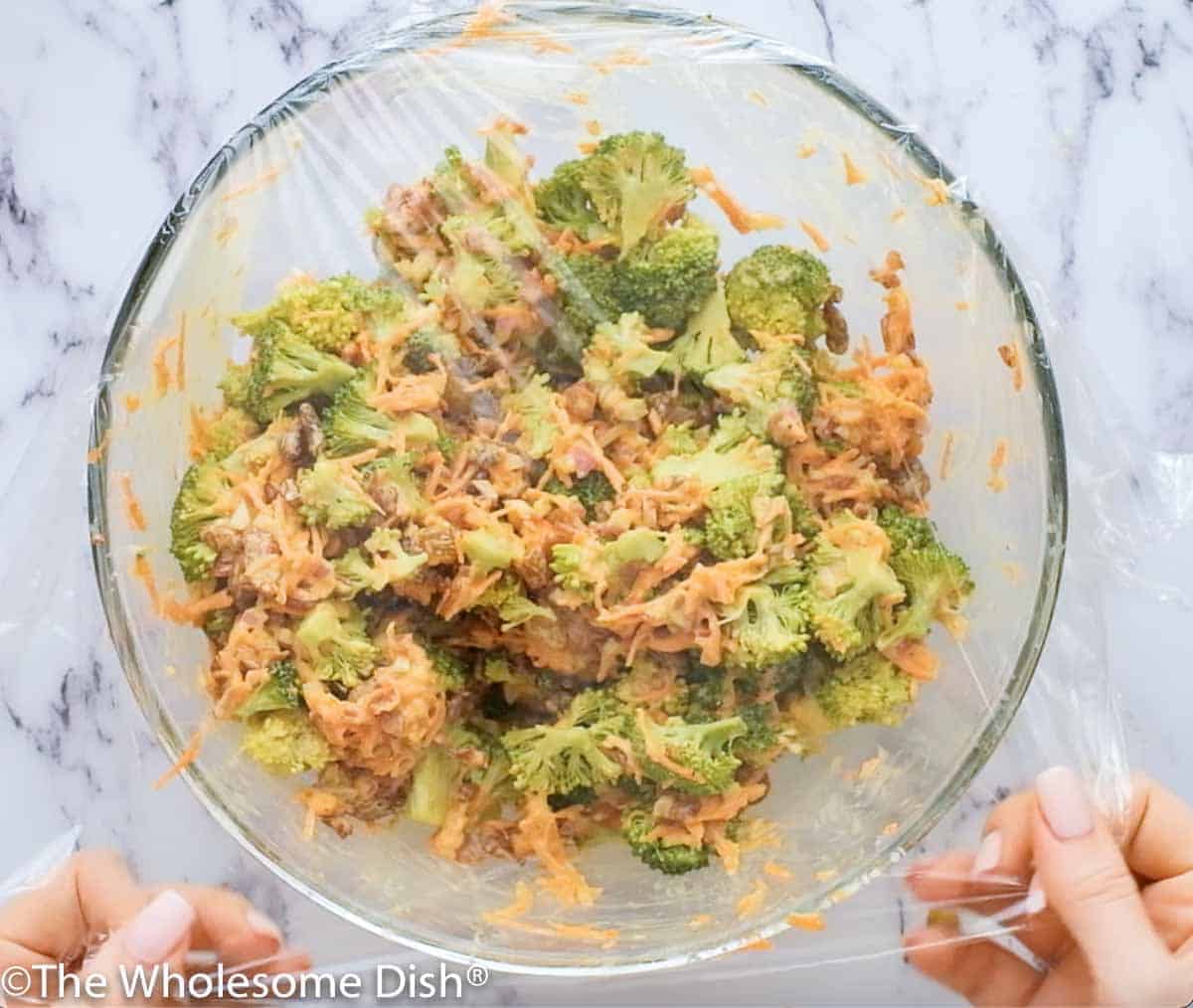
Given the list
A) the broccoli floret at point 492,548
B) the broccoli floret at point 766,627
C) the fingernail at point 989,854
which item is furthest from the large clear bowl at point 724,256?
the broccoli floret at point 492,548

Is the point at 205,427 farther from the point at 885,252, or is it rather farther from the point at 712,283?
the point at 885,252

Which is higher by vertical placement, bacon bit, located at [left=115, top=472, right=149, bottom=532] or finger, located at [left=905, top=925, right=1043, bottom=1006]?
bacon bit, located at [left=115, top=472, right=149, bottom=532]

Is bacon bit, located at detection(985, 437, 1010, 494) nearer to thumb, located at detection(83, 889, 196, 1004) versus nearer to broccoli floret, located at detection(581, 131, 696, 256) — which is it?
broccoli floret, located at detection(581, 131, 696, 256)

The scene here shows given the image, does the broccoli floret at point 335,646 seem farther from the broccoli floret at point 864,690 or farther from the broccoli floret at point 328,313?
the broccoli floret at point 864,690

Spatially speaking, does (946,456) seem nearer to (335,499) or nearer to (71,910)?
(335,499)

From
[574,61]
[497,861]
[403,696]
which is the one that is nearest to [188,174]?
[574,61]

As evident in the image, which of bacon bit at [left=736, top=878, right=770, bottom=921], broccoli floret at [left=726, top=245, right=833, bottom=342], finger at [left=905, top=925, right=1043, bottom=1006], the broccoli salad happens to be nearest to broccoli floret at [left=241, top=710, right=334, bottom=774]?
the broccoli salad

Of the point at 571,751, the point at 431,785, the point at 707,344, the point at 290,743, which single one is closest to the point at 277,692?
the point at 290,743
